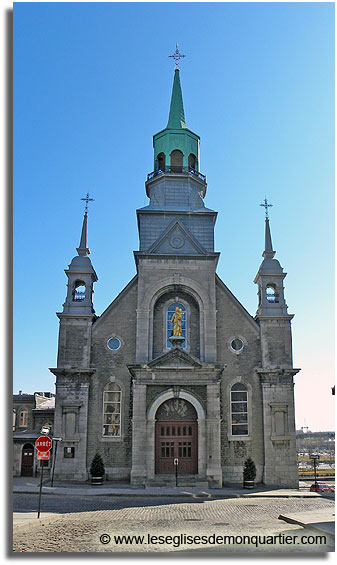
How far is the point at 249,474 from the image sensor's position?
2414cm

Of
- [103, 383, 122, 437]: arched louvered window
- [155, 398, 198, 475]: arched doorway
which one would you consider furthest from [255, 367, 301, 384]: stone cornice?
[103, 383, 122, 437]: arched louvered window

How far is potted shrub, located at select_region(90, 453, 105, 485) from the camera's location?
79.9 ft

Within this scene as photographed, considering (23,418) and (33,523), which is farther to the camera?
(23,418)

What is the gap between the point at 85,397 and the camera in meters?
26.4

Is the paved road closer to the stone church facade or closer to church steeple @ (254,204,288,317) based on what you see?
the stone church facade

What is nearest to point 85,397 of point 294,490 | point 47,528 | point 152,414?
point 152,414

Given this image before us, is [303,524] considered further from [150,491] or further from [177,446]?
[177,446]

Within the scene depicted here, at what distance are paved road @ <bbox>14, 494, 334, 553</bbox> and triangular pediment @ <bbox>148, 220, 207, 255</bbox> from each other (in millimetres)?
13291

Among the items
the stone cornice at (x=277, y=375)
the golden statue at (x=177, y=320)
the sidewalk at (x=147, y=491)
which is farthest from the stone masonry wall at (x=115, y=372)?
the stone cornice at (x=277, y=375)

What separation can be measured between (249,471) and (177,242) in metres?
12.7

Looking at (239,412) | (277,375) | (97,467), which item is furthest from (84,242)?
(277,375)

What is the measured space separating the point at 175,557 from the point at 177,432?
16.7 meters

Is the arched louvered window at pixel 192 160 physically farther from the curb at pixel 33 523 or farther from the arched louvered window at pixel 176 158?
the curb at pixel 33 523

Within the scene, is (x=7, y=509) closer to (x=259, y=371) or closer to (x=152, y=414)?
(x=152, y=414)
